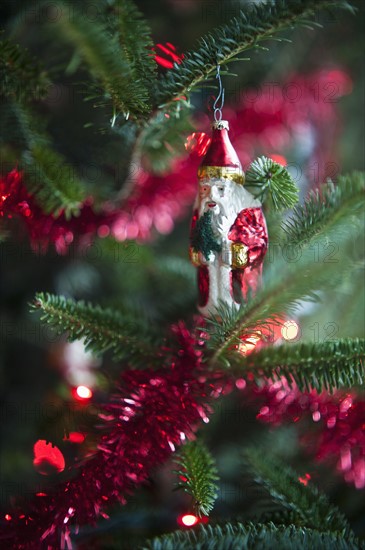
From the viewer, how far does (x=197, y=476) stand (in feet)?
1.60

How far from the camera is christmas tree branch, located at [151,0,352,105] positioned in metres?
0.47

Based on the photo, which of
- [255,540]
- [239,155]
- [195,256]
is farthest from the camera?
[239,155]

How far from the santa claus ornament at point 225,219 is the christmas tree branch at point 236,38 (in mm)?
73

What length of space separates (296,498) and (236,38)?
46 centimetres

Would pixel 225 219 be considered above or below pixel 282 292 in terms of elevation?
above

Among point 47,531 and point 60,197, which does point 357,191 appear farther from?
point 47,531

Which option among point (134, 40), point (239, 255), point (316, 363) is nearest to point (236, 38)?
point (134, 40)

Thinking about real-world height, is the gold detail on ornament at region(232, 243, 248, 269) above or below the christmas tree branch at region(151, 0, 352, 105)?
below

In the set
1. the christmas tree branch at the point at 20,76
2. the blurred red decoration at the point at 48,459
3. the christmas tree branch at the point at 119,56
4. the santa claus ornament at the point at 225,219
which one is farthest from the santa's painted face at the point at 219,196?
the blurred red decoration at the point at 48,459

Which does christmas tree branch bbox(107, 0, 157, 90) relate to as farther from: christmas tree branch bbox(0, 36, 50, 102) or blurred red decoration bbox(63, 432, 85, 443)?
blurred red decoration bbox(63, 432, 85, 443)

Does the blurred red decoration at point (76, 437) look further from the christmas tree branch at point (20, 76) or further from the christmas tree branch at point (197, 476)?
the christmas tree branch at point (20, 76)

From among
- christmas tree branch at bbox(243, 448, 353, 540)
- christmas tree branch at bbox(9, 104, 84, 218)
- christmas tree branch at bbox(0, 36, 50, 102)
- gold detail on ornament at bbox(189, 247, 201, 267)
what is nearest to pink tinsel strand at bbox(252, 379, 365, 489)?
christmas tree branch at bbox(243, 448, 353, 540)

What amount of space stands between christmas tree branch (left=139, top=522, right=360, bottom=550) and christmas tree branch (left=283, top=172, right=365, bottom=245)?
27 cm

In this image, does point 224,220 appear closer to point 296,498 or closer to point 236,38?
point 236,38
